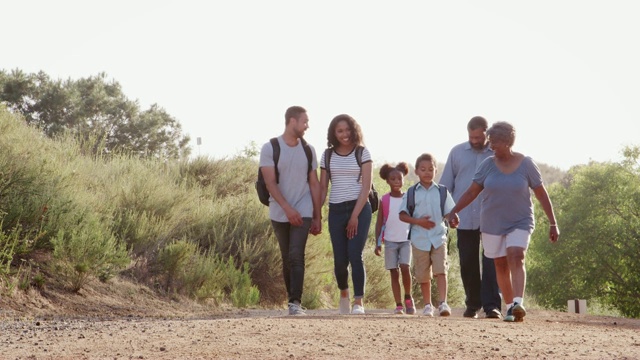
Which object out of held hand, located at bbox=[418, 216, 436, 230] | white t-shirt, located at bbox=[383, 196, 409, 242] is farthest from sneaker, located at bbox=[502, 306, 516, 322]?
white t-shirt, located at bbox=[383, 196, 409, 242]

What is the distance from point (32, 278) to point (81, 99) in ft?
116

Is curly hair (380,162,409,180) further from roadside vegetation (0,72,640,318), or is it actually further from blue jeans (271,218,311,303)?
roadside vegetation (0,72,640,318)

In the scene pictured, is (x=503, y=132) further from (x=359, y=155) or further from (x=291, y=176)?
(x=291, y=176)

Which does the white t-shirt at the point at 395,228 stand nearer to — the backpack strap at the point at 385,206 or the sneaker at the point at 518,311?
the backpack strap at the point at 385,206

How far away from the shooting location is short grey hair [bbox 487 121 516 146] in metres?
10.8

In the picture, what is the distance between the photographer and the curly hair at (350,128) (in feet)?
37.5

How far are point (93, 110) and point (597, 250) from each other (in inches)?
1019

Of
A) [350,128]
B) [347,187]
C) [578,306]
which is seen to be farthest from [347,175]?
[578,306]

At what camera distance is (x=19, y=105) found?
148 ft

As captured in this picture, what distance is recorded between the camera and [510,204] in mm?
10719

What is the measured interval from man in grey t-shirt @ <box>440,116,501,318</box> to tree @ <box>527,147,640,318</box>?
42.4 metres

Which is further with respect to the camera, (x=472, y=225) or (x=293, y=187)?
(x=472, y=225)

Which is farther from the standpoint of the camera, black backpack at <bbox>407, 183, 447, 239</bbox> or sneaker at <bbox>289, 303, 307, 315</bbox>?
black backpack at <bbox>407, 183, 447, 239</bbox>

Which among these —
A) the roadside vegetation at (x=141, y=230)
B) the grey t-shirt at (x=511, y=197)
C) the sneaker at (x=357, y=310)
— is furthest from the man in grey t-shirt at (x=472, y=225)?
the roadside vegetation at (x=141, y=230)
